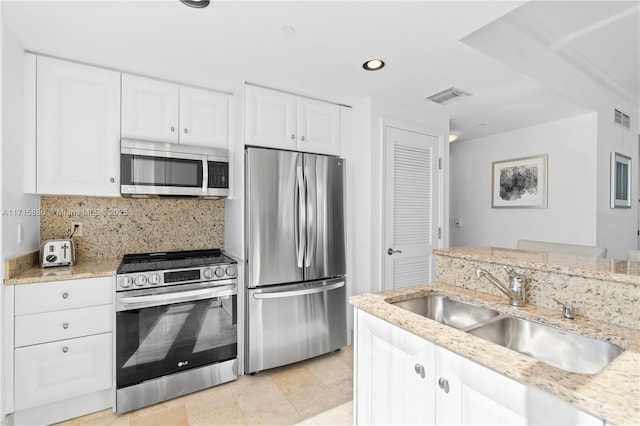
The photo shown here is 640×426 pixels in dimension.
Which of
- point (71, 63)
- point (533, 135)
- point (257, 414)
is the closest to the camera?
point (257, 414)

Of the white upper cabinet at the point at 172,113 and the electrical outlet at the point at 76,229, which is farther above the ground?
the white upper cabinet at the point at 172,113

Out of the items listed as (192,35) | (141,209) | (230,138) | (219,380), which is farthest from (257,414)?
(192,35)

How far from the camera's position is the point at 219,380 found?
234cm

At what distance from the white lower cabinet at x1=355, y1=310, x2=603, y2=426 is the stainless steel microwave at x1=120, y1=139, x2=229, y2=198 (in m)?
1.67

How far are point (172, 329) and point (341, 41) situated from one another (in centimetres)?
219

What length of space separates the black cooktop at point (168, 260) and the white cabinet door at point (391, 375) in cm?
140

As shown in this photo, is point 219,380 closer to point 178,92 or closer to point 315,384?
point 315,384

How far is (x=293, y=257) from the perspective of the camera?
258 cm

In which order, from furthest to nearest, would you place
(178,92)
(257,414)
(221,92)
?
1. (221,92)
2. (178,92)
3. (257,414)

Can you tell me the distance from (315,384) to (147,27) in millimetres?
2570

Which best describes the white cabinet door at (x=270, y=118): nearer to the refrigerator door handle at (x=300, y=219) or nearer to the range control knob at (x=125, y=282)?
the refrigerator door handle at (x=300, y=219)

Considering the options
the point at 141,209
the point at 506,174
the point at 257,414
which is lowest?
the point at 257,414

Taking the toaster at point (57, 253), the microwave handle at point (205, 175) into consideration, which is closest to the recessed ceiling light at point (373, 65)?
the microwave handle at point (205, 175)

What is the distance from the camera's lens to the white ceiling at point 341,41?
1668 millimetres
